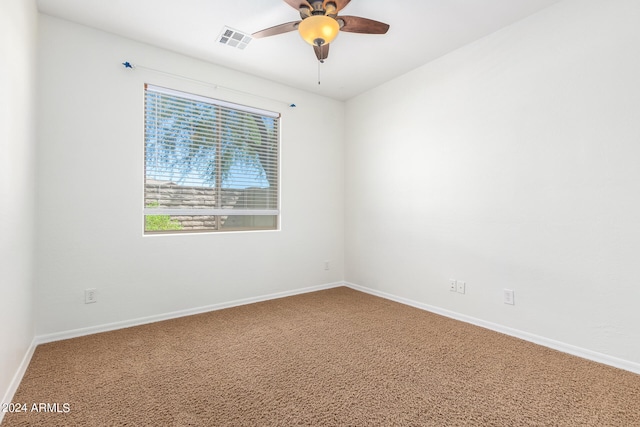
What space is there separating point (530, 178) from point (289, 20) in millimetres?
2336

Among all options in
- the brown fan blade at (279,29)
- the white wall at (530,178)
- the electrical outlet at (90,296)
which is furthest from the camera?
the electrical outlet at (90,296)

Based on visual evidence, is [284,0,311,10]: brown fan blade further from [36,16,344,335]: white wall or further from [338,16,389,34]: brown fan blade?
[36,16,344,335]: white wall

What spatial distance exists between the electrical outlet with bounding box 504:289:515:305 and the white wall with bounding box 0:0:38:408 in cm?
332

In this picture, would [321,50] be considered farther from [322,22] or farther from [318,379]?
[318,379]

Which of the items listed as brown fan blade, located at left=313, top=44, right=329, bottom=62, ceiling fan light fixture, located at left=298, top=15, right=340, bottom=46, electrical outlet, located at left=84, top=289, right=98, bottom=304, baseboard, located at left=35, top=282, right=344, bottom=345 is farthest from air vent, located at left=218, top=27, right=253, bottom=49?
baseboard, located at left=35, top=282, right=344, bottom=345

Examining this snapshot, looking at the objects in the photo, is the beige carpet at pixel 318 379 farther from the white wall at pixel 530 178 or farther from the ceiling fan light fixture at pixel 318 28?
the ceiling fan light fixture at pixel 318 28

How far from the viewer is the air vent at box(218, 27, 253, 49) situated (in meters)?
2.64

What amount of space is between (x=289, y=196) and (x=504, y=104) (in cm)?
238

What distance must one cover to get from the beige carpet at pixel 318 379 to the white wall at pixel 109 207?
345 mm

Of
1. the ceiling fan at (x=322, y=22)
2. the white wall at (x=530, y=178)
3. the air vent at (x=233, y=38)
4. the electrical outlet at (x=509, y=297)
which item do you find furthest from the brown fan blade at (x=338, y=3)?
the electrical outlet at (x=509, y=297)

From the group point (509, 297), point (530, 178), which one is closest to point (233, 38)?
point (530, 178)

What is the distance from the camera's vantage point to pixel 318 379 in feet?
6.03

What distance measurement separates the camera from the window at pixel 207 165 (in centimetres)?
294

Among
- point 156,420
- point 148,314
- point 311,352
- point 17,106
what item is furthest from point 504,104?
point 148,314
